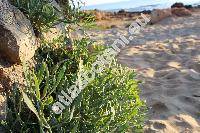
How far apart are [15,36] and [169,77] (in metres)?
2.87

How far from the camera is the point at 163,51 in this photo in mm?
6633

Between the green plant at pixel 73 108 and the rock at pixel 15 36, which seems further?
the rock at pixel 15 36

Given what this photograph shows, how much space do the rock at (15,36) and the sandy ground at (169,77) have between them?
4.35ft

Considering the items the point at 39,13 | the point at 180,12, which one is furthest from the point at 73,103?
the point at 180,12

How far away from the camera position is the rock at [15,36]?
2459 millimetres

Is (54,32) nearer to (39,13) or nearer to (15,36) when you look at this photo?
(39,13)

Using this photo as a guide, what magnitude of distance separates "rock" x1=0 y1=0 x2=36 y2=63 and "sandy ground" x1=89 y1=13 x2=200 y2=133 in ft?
4.35

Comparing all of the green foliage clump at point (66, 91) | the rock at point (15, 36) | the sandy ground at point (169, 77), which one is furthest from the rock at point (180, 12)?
the rock at point (15, 36)

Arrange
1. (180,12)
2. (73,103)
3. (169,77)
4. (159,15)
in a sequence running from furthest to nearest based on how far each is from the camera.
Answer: (180,12), (159,15), (169,77), (73,103)

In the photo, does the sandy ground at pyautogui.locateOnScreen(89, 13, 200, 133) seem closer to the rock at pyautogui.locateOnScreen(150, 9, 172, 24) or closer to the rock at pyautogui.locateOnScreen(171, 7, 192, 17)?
the rock at pyautogui.locateOnScreen(150, 9, 172, 24)

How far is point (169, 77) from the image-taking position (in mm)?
4891

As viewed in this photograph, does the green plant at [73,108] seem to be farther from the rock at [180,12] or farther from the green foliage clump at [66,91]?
the rock at [180,12]

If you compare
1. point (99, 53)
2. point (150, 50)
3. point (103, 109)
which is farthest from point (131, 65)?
point (103, 109)

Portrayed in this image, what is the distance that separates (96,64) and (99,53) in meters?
0.14
